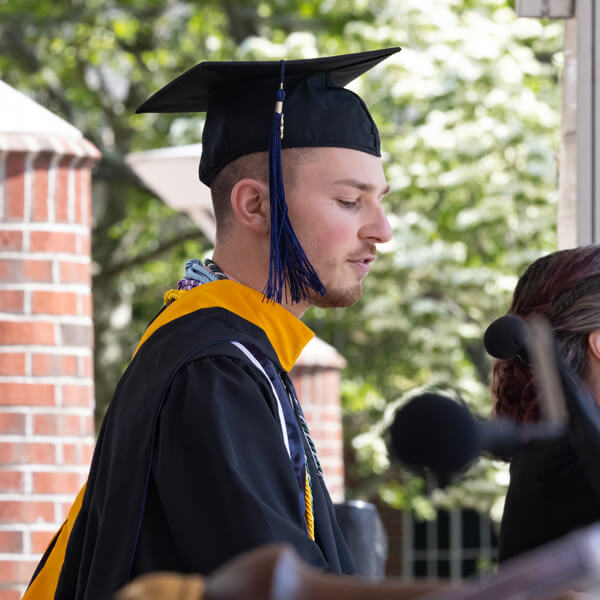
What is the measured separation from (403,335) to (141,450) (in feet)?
32.8

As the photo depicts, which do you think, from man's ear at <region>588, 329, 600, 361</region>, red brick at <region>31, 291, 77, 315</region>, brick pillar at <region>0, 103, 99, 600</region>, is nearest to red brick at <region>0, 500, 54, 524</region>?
brick pillar at <region>0, 103, 99, 600</region>

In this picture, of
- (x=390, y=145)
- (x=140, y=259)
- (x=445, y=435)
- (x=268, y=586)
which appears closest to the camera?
(x=268, y=586)

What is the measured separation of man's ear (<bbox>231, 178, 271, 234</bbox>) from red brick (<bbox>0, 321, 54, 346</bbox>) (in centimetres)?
177

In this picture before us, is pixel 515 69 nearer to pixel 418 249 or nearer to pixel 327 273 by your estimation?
pixel 418 249

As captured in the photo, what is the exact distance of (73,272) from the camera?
383 centimetres

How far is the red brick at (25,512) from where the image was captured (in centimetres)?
364

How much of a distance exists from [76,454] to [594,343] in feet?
6.49

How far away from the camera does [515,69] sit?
9914 millimetres

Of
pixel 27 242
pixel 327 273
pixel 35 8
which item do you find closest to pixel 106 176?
pixel 35 8

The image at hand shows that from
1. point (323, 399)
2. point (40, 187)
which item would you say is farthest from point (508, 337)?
point (323, 399)

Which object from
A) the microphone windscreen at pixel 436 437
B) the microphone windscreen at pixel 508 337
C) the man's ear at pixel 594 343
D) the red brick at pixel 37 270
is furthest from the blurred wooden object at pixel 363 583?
the red brick at pixel 37 270

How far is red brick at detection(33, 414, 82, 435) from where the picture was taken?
369cm

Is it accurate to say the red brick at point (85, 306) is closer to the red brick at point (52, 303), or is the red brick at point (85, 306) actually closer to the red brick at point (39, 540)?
the red brick at point (52, 303)

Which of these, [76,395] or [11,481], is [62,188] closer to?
[76,395]
